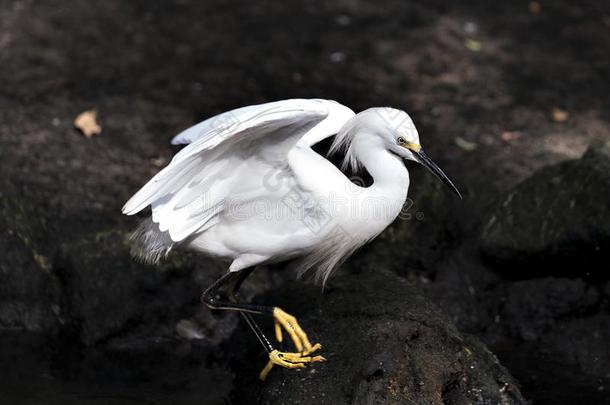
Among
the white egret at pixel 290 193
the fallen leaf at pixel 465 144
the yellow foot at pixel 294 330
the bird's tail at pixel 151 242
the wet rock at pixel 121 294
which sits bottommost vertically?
the fallen leaf at pixel 465 144

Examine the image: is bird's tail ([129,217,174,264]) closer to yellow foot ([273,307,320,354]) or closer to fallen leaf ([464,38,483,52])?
yellow foot ([273,307,320,354])

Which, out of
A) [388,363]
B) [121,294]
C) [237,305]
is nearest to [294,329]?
[237,305]

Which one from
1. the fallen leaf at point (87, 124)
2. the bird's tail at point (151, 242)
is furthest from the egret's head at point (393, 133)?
the fallen leaf at point (87, 124)

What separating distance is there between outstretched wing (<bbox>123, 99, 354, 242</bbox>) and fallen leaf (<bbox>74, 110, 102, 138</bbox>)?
243cm

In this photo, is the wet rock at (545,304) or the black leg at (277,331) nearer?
the black leg at (277,331)

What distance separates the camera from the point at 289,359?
4.26 m

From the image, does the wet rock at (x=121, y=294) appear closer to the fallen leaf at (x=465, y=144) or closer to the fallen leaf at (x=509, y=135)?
the fallen leaf at (x=465, y=144)

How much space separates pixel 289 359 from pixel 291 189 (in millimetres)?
864

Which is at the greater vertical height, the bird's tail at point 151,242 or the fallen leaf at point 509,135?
the bird's tail at point 151,242

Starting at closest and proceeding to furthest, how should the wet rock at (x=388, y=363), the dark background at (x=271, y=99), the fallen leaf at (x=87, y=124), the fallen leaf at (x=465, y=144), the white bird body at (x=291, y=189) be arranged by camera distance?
the wet rock at (x=388, y=363)
the white bird body at (x=291, y=189)
the dark background at (x=271, y=99)
the fallen leaf at (x=87, y=124)
the fallen leaf at (x=465, y=144)

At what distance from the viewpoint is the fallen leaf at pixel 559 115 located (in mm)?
7285

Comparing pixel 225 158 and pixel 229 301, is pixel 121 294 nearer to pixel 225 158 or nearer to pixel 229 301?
pixel 229 301

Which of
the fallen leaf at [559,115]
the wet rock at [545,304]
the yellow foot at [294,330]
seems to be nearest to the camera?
the yellow foot at [294,330]

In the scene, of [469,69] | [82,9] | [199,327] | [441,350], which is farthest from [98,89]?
[441,350]
